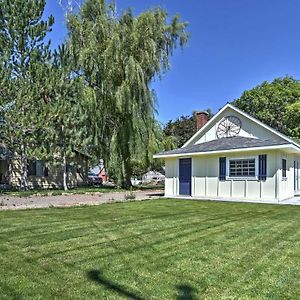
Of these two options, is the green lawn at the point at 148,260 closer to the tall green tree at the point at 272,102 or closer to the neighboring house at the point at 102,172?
the neighboring house at the point at 102,172

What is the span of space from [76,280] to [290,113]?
32776mm

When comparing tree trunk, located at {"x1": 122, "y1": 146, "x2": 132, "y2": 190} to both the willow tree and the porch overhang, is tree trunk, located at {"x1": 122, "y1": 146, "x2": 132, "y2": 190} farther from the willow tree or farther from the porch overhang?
the porch overhang

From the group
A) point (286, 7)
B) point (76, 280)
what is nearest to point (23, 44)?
point (286, 7)

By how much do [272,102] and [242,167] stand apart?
24.0 metres

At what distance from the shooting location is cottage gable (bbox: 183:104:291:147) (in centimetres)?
1579

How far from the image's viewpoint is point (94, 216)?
923 cm

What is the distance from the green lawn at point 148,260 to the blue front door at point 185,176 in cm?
881

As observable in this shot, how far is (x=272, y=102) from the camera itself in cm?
3662

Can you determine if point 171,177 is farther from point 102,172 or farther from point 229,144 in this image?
point 102,172

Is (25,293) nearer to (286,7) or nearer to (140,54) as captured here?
(286,7)

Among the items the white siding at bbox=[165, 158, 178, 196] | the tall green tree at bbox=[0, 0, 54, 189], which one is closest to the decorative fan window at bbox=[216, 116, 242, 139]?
the white siding at bbox=[165, 158, 178, 196]

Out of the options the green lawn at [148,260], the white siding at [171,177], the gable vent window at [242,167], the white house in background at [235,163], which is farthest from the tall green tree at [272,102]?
the green lawn at [148,260]

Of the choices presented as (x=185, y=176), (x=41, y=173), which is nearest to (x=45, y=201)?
(x=185, y=176)

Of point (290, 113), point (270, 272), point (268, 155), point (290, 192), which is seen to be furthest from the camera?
point (290, 113)
